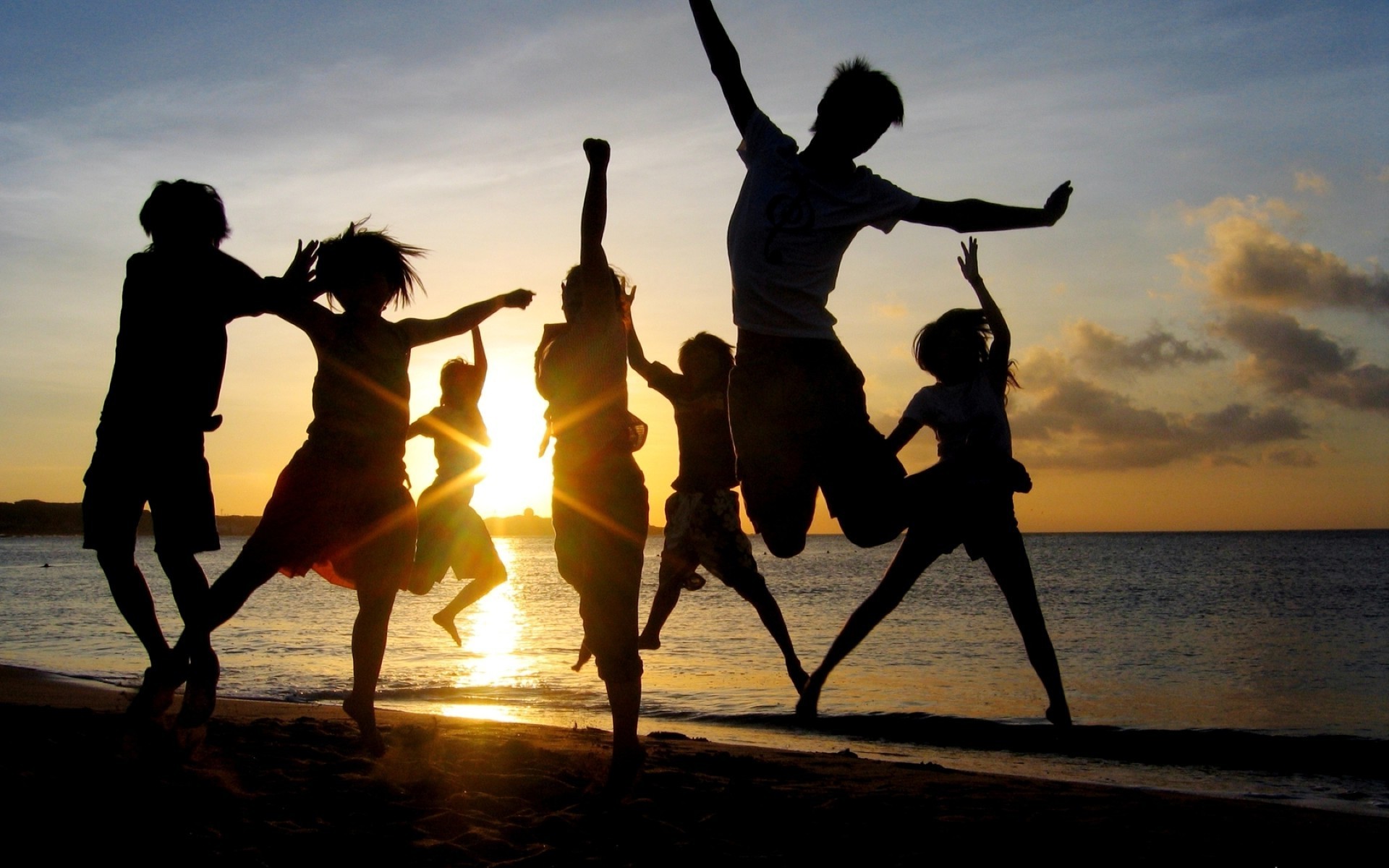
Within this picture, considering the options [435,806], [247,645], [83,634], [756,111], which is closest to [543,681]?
[247,645]

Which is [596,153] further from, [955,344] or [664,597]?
[664,597]

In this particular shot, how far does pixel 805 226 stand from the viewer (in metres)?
3.56

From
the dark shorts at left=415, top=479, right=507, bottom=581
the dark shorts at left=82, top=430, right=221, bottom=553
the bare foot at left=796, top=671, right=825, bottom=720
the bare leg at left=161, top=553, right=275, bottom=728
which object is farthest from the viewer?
the dark shorts at left=415, top=479, right=507, bottom=581

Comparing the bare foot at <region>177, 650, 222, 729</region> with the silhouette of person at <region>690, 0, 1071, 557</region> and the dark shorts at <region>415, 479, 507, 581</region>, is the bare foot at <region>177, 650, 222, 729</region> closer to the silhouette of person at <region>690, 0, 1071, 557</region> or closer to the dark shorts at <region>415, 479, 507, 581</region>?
the silhouette of person at <region>690, 0, 1071, 557</region>

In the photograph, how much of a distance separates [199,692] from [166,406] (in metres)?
1.14

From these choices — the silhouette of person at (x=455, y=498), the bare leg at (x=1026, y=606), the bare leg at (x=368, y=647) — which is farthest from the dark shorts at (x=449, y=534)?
the bare leg at (x=1026, y=606)

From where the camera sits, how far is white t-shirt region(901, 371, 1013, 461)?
16.8 ft

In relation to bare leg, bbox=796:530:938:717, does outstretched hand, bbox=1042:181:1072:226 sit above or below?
above

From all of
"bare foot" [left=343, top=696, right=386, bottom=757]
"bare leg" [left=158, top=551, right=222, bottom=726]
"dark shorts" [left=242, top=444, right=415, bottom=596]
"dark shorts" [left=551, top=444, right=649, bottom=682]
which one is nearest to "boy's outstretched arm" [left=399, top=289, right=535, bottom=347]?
"dark shorts" [left=242, top=444, right=415, bottom=596]

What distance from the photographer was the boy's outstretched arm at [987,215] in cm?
354

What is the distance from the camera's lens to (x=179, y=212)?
4422 millimetres

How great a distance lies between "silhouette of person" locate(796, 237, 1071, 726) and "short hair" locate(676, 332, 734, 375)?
1.32 m

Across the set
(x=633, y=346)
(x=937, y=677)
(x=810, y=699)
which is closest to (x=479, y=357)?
(x=633, y=346)

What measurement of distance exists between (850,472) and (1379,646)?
13772 mm
